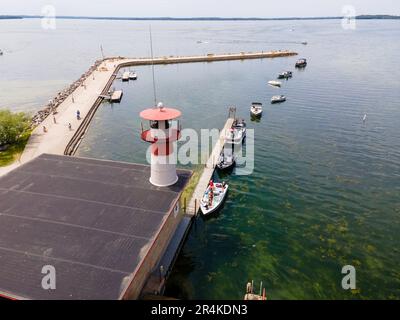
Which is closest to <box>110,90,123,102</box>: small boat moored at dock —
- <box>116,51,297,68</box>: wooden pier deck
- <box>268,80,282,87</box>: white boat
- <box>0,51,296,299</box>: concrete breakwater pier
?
<box>268,80,282,87</box>: white boat

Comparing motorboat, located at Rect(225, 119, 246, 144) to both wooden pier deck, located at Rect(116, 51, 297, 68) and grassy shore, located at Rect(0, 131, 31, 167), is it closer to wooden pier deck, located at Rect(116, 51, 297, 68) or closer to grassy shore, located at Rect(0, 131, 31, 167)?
grassy shore, located at Rect(0, 131, 31, 167)

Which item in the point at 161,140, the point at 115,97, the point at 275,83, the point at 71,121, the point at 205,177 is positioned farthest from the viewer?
the point at 275,83

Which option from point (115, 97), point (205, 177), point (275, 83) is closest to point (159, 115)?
point (205, 177)

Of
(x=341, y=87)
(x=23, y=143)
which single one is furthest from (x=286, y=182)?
(x=341, y=87)

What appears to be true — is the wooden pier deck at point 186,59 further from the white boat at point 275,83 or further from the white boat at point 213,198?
the white boat at point 213,198

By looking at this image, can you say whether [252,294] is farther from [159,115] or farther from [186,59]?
[186,59]

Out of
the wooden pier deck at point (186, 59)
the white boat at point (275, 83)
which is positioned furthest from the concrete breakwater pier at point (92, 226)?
the wooden pier deck at point (186, 59)
